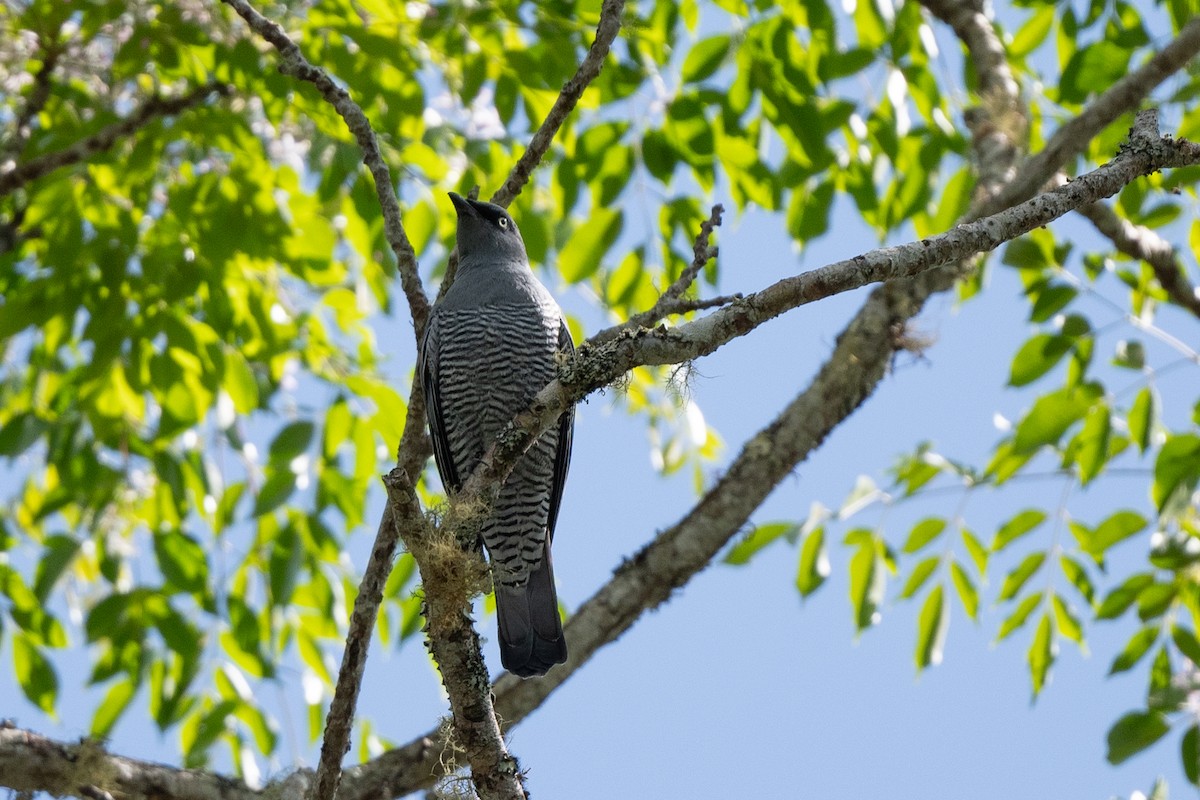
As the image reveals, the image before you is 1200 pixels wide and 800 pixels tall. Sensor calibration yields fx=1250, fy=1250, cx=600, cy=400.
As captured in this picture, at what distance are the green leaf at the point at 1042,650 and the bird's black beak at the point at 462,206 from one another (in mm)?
2702

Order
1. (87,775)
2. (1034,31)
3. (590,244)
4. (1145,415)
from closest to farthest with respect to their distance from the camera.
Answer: (87,775) < (1145,415) < (590,244) < (1034,31)

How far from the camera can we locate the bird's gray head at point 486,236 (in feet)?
15.8

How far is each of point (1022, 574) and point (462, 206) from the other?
257cm

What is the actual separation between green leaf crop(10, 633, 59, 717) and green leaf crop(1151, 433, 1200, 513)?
164 inches

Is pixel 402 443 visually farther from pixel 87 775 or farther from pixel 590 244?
pixel 590 244

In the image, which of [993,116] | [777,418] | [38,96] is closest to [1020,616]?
[777,418]

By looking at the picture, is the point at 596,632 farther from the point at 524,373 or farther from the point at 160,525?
the point at 160,525

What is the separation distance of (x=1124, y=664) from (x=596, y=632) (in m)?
1.97

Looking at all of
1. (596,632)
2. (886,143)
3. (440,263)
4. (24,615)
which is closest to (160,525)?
(24,615)

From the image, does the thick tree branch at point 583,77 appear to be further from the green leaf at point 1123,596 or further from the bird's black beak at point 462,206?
the green leaf at point 1123,596

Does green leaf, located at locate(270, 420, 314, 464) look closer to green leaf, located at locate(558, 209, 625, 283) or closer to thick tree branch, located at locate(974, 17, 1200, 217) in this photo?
green leaf, located at locate(558, 209, 625, 283)

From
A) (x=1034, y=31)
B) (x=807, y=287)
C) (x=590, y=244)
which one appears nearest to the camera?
(x=807, y=287)

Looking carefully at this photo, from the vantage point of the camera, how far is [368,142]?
368 centimetres

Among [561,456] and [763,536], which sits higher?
[561,456]
